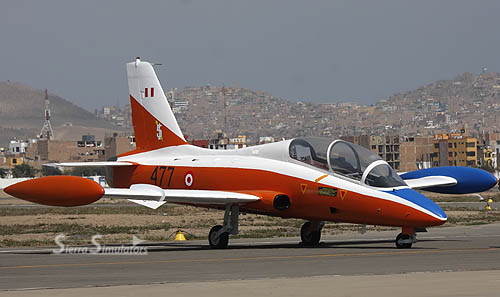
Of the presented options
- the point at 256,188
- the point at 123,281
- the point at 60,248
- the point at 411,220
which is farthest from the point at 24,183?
the point at 411,220

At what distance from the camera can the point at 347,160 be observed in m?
25.3

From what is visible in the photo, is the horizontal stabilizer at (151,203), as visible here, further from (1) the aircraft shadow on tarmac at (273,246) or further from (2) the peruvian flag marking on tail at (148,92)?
(2) the peruvian flag marking on tail at (148,92)

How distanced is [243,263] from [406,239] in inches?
218

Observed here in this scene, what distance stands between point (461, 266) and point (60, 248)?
13620mm

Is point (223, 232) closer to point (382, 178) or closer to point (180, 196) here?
point (180, 196)

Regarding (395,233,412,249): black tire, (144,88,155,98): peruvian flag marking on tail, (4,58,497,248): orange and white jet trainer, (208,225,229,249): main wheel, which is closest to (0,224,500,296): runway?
(395,233,412,249): black tire

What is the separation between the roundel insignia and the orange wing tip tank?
4.92 m

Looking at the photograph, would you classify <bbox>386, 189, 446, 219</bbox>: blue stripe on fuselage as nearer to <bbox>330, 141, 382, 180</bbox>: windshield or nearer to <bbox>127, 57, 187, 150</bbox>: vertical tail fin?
<bbox>330, 141, 382, 180</bbox>: windshield

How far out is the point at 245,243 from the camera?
29562 millimetres

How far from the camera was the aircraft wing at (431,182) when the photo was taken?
1136 inches

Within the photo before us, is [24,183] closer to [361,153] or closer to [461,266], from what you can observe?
[361,153]

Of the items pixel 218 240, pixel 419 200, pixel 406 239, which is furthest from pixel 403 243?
pixel 218 240

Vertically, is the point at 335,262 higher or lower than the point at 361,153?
lower

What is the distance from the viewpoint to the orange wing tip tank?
938 inches
